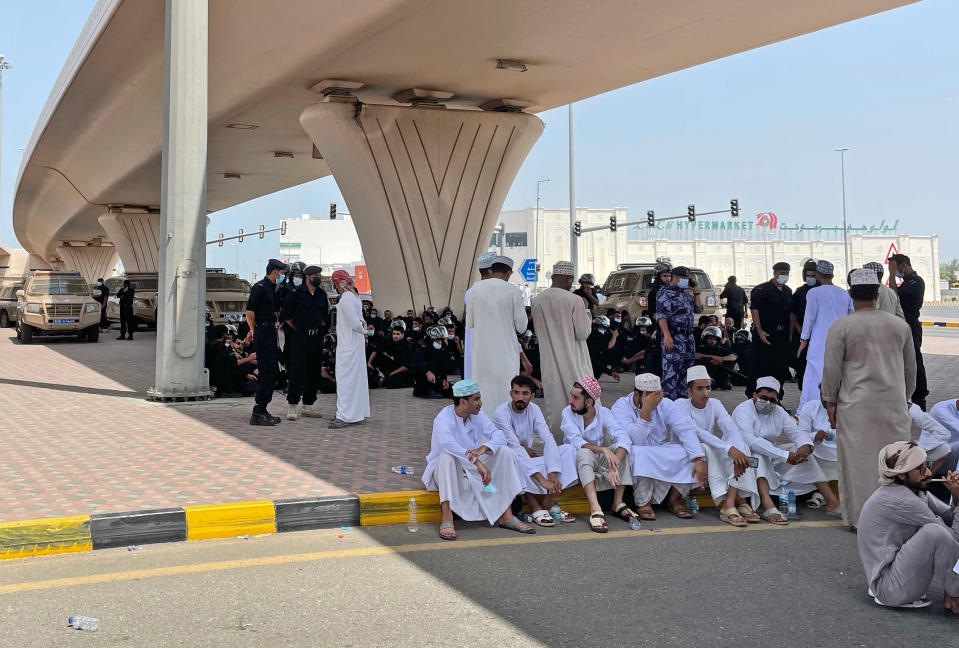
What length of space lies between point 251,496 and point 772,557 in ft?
12.1

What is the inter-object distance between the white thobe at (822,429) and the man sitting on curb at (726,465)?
629 millimetres

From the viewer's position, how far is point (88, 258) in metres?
75.1

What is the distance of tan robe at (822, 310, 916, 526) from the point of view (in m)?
6.22

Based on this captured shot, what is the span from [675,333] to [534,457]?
3732mm

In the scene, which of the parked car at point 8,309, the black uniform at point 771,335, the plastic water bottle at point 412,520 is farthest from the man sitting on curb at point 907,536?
the parked car at point 8,309

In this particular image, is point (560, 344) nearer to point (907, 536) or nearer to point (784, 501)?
point (784, 501)

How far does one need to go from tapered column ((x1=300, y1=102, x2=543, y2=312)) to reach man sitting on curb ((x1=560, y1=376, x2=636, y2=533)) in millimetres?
14822

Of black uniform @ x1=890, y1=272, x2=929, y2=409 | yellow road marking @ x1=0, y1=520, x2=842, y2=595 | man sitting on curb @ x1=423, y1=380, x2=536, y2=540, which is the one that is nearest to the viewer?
yellow road marking @ x1=0, y1=520, x2=842, y2=595

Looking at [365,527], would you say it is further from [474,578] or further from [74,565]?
[74,565]

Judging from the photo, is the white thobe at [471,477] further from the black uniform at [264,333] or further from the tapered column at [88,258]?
the tapered column at [88,258]

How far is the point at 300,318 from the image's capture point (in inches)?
408

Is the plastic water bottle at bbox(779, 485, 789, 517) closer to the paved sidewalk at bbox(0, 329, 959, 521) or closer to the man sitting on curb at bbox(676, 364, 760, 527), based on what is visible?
the man sitting on curb at bbox(676, 364, 760, 527)

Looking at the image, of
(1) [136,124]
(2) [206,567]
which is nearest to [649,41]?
(2) [206,567]

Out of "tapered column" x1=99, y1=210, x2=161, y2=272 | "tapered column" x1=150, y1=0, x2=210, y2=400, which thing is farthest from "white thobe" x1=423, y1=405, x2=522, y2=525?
"tapered column" x1=99, y1=210, x2=161, y2=272
